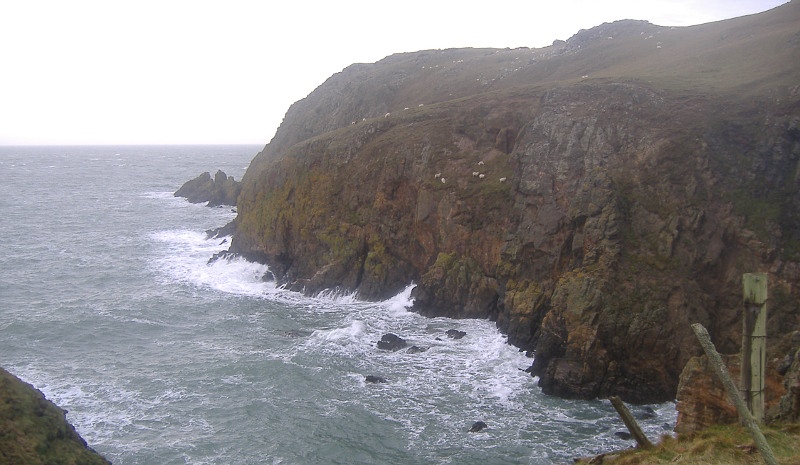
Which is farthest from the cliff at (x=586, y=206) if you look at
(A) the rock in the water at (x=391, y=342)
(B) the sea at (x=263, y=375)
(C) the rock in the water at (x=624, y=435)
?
(A) the rock in the water at (x=391, y=342)

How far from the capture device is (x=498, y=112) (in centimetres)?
4025

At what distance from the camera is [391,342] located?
29.6m

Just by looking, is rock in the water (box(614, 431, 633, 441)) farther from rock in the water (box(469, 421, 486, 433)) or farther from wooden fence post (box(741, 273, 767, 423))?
wooden fence post (box(741, 273, 767, 423))

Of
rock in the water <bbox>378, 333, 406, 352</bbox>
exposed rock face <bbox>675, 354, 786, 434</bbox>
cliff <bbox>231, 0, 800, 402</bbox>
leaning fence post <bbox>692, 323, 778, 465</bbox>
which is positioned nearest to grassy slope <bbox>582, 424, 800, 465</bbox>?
leaning fence post <bbox>692, 323, 778, 465</bbox>

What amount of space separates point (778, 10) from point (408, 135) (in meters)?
28.5

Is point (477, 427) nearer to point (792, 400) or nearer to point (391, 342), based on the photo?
point (391, 342)

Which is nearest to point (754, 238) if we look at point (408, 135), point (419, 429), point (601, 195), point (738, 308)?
point (738, 308)

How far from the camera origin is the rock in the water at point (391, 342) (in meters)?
29.3

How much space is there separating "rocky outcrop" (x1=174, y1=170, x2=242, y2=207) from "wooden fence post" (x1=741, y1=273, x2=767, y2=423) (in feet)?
232

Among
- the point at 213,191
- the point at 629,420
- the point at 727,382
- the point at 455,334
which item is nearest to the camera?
the point at 727,382

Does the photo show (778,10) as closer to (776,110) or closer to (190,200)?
(776,110)

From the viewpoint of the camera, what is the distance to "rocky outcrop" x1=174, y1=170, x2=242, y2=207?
3167 inches

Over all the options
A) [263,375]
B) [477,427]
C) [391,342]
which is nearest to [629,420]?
[477,427]

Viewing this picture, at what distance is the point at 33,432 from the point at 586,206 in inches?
897
